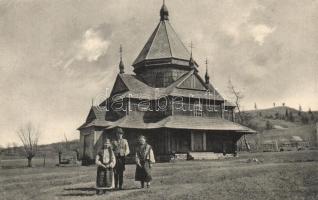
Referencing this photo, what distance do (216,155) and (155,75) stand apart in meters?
10.8

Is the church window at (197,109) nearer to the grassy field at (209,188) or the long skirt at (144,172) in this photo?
the grassy field at (209,188)

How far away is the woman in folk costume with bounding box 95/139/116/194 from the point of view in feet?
50.8

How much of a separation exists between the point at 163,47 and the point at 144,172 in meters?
31.0

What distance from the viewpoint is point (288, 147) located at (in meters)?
54.7

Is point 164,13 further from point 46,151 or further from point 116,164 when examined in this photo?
point 46,151

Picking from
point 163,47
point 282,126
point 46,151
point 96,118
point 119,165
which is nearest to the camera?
point 119,165

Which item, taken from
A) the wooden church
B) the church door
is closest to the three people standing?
the wooden church

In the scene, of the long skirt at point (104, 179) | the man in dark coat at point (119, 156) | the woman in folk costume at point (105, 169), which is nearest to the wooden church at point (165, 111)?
the man in dark coat at point (119, 156)

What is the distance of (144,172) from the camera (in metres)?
16.1

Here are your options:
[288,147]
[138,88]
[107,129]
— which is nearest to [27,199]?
[107,129]

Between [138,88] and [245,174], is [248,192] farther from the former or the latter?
[138,88]

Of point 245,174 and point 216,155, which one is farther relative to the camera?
point 216,155

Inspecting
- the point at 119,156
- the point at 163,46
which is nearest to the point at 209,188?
the point at 119,156

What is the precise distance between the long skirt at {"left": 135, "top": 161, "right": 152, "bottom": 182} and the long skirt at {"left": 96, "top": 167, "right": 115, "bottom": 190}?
103cm
